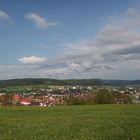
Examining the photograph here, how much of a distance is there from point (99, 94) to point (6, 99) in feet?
101

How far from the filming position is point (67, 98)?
93.2 meters

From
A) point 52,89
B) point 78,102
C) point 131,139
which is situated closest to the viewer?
point 131,139

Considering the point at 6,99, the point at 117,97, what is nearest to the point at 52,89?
the point at 6,99

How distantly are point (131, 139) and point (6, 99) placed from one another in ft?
313

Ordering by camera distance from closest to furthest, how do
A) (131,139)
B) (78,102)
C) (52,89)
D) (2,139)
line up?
(131,139)
(2,139)
(78,102)
(52,89)

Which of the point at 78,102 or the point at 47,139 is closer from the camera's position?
the point at 47,139

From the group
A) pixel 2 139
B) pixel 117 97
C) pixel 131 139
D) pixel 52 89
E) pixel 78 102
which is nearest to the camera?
pixel 131 139

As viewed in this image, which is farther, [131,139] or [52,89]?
[52,89]

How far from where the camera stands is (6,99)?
→ 351ft

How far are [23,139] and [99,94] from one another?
76434 millimetres

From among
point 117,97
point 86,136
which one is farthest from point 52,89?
point 86,136

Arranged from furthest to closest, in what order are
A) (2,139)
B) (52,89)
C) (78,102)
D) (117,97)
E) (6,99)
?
(52,89)
(6,99)
(117,97)
(78,102)
(2,139)

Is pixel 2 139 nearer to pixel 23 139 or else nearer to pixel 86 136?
pixel 23 139

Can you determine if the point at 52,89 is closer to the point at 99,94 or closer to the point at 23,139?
the point at 99,94
